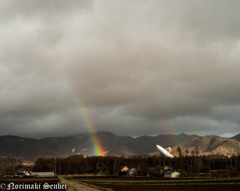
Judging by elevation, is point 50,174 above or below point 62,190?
below

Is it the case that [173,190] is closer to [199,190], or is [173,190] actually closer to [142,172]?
[199,190]

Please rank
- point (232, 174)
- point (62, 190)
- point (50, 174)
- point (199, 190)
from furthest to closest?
point (50, 174) → point (232, 174) → point (199, 190) → point (62, 190)

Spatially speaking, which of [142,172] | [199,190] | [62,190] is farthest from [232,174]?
[62,190]

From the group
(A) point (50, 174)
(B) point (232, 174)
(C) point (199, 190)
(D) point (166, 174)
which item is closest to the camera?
(C) point (199, 190)

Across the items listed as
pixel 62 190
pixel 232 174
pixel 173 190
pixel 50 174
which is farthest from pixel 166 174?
pixel 62 190

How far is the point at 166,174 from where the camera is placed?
161750mm

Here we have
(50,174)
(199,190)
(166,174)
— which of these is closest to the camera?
(199,190)

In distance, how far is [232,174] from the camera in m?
148

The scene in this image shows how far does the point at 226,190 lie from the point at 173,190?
39.8ft

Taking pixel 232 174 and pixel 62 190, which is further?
pixel 232 174

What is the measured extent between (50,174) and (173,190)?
138 m

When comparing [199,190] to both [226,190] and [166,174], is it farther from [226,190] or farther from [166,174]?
[166,174]

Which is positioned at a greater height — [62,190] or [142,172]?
[62,190]

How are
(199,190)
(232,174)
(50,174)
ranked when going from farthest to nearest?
(50,174)
(232,174)
(199,190)
